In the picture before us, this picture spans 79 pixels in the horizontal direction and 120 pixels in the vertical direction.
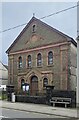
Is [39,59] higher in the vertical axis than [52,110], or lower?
higher

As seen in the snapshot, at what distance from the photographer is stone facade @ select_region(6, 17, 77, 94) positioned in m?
33.5

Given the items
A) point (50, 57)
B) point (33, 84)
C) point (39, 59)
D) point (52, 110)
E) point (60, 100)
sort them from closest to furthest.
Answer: point (52, 110)
point (60, 100)
point (50, 57)
point (39, 59)
point (33, 84)

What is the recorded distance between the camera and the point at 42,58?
120 feet

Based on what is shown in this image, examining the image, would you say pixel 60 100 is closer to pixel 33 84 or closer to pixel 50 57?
pixel 50 57

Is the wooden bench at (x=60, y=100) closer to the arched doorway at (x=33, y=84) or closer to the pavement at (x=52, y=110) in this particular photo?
the pavement at (x=52, y=110)

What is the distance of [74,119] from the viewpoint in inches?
645

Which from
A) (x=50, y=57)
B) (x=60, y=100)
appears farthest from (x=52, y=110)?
(x=50, y=57)

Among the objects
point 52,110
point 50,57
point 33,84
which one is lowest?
point 52,110

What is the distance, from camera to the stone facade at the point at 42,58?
110 feet

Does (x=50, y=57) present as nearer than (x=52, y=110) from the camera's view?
No

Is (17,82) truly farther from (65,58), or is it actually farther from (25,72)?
(65,58)

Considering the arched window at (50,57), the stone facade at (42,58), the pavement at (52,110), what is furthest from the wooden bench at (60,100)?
the arched window at (50,57)

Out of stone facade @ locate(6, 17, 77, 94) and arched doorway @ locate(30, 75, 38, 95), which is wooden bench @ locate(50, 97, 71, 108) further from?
arched doorway @ locate(30, 75, 38, 95)

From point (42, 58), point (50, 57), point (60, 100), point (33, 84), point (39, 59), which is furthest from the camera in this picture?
point (33, 84)
